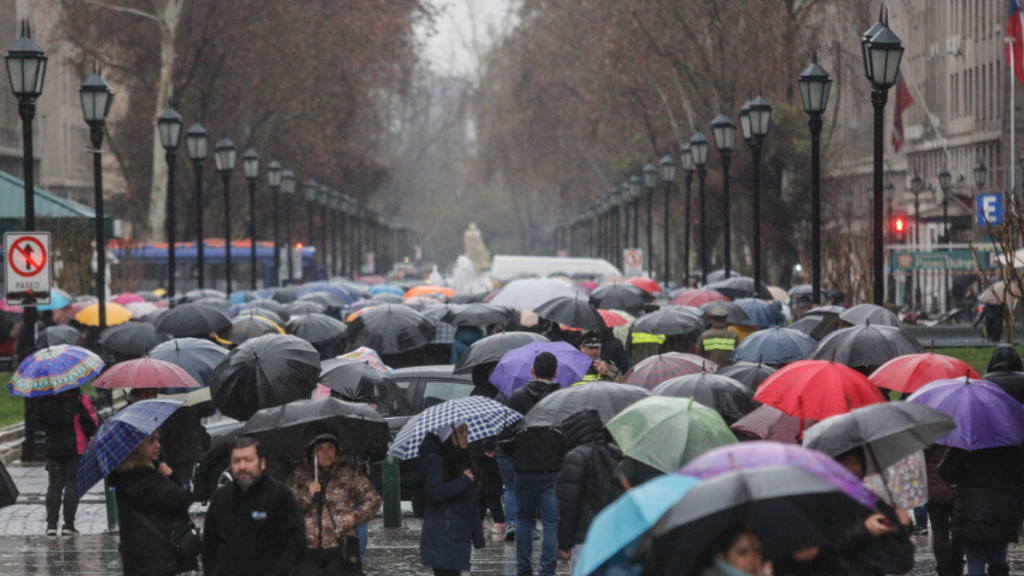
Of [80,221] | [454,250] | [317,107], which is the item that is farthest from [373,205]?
[80,221]

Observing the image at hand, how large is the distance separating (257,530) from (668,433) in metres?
2.24

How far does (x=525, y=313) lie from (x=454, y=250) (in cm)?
13375

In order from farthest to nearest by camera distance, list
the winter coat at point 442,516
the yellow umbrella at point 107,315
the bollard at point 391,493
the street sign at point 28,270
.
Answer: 1. the yellow umbrella at point 107,315
2. the street sign at point 28,270
3. the bollard at point 391,493
4. the winter coat at point 442,516

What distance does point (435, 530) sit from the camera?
11539 millimetres

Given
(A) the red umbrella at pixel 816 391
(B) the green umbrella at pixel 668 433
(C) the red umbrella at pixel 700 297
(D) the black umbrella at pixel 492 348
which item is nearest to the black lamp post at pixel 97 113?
(C) the red umbrella at pixel 700 297

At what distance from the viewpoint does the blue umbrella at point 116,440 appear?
1064 centimetres

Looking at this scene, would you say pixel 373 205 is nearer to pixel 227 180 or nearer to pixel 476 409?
pixel 227 180

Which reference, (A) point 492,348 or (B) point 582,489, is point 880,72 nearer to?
(A) point 492,348

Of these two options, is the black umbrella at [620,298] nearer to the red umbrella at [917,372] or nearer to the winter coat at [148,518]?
the red umbrella at [917,372]

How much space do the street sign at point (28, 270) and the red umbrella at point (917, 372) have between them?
1060cm

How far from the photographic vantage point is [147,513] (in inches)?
420

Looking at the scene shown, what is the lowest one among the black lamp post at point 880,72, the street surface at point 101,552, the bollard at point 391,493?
the street surface at point 101,552

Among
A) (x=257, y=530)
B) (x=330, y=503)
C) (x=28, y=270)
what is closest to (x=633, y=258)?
(x=28, y=270)

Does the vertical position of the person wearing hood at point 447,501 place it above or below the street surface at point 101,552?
above
